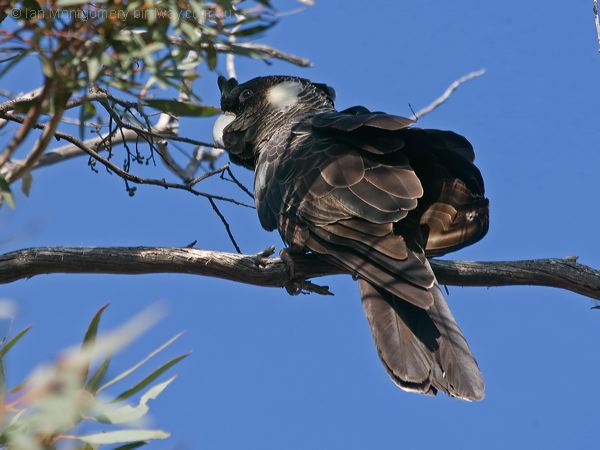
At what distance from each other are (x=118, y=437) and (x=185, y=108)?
955 millimetres

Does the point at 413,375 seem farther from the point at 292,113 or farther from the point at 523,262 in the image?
the point at 292,113

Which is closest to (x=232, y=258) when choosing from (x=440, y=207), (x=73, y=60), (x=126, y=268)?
(x=126, y=268)

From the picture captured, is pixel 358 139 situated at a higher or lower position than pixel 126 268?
higher

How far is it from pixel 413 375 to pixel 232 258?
797 millimetres

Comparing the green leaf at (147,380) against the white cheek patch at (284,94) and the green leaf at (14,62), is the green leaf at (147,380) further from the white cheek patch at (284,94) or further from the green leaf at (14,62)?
the white cheek patch at (284,94)

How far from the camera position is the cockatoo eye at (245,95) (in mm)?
5016

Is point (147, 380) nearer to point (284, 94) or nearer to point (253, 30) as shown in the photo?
point (253, 30)

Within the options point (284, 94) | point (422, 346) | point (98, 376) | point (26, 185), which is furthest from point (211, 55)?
point (284, 94)

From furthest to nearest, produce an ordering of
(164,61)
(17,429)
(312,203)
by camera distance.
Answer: (312,203) → (164,61) → (17,429)

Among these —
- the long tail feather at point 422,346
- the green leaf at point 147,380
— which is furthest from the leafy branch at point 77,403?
the long tail feather at point 422,346

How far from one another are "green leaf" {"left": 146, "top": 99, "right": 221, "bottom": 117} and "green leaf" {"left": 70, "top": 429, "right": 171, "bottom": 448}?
0.91m

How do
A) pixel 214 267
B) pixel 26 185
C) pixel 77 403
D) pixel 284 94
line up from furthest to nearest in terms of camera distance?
1. pixel 284 94
2. pixel 26 185
3. pixel 214 267
4. pixel 77 403

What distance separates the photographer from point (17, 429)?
2.07 metres

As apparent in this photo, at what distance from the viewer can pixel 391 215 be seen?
137 inches
